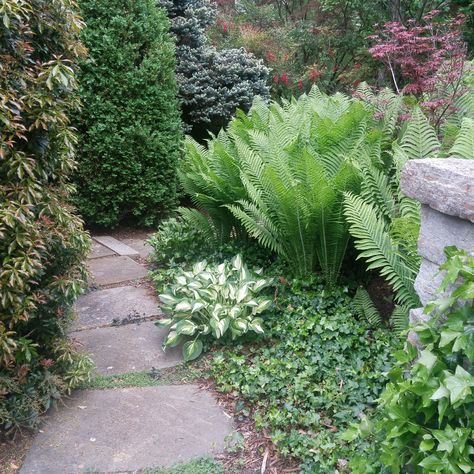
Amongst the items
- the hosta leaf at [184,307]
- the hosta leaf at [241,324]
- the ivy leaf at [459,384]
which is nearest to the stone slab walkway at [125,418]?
the hosta leaf at [184,307]

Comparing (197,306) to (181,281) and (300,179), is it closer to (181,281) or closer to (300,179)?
(181,281)

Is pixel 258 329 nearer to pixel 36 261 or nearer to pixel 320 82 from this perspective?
pixel 36 261

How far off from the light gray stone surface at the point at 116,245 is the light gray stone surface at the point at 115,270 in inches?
8.2

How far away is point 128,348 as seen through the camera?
3.54 metres

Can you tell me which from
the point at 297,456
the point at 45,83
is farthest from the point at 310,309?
the point at 45,83

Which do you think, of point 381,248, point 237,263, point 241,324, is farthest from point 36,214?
point 381,248

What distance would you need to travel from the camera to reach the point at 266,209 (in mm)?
3814

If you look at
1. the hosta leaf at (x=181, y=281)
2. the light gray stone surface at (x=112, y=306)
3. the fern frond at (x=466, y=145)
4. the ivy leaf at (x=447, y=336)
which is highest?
the fern frond at (x=466, y=145)

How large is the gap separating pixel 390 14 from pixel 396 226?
7935 mm

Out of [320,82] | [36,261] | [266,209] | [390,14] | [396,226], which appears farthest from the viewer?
[320,82]

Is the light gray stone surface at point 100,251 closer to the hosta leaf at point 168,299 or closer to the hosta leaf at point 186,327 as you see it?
the hosta leaf at point 168,299

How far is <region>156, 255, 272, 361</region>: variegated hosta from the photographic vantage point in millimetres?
3393

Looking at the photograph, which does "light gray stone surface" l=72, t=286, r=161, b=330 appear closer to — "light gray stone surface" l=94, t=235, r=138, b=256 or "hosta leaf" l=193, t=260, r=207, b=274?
"hosta leaf" l=193, t=260, r=207, b=274

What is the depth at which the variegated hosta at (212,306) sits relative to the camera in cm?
339
